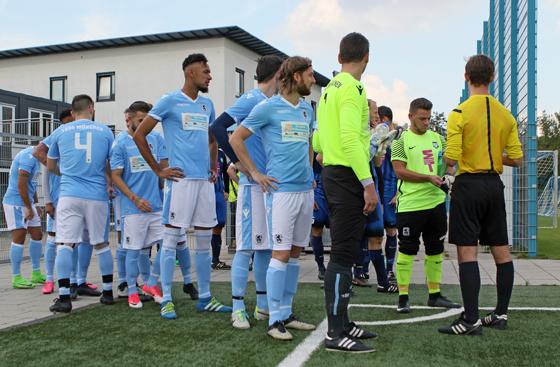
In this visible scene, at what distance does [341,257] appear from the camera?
12.9 ft

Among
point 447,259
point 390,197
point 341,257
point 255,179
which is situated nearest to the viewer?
point 341,257

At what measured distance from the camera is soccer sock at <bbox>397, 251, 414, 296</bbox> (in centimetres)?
525

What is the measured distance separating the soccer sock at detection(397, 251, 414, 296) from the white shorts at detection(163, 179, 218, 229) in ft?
6.06

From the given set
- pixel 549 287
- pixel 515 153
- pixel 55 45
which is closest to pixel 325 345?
pixel 515 153

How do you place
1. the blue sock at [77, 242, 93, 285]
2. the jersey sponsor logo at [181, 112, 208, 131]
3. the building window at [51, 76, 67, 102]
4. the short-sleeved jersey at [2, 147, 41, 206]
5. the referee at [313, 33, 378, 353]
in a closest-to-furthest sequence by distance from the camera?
1. the referee at [313, 33, 378, 353]
2. the jersey sponsor logo at [181, 112, 208, 131]
3. the blue sock at [77, 242, 93, 285]
4. the short-sleeved jersey at [2, 147, 41, 206]
5. the building window at [51, 76, 67, 102]

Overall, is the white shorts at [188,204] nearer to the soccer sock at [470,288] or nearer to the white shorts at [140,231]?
the white shorts at [140,231]

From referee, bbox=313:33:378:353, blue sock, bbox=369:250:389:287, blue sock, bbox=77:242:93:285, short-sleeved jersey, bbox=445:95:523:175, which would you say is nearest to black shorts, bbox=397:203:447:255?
short-sleeved jersey, bbox=445:95:523:175

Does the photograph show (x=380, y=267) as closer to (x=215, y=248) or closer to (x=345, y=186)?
(x=345, y=186)

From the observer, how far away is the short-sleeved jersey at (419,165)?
535 centimetres

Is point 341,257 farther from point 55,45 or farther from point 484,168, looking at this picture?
point 55,45

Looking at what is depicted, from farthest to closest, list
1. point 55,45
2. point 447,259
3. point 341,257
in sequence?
point 55,45 < point 447,259 < point 341,257

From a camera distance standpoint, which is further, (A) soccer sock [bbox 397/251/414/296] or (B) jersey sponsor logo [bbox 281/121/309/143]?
(A) soccer sock [bbox 397/251/414/296]

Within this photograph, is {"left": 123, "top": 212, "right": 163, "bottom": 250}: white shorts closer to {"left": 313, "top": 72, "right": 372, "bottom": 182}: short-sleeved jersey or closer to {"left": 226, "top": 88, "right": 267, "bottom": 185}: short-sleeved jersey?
{"left": 226, "top": 88, "right": 267, "bottom": 185}: short-sleeved jersey

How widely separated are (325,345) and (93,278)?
205 inches
